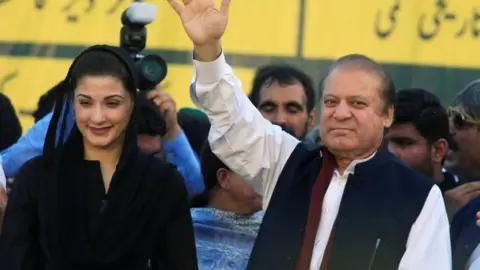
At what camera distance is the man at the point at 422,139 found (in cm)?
448

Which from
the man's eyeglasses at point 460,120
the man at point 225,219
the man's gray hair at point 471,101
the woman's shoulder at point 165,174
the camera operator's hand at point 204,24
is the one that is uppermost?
the camera operator's hand at point 204,24

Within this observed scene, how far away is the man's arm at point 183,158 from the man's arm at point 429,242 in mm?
1433

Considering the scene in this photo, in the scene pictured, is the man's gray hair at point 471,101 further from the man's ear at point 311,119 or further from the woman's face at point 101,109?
the woman's face at point 101,109

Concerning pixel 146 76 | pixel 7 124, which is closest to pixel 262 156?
pixel 146 76

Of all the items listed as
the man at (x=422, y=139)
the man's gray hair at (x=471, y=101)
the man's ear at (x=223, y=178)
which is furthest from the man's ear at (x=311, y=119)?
the man's ear at (x=223, y=178)

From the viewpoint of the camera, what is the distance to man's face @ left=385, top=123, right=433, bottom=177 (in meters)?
4.47

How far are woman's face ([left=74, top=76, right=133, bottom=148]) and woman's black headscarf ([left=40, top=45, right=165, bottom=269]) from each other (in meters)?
0.04

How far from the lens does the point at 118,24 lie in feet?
18.2

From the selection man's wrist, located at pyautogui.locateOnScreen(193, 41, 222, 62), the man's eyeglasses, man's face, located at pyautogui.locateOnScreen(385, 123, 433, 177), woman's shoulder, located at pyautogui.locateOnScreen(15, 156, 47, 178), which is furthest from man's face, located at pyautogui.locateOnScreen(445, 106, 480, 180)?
woman's shoulder, located at pyautogui.locateOnScreen(15, 156, 47, 178)

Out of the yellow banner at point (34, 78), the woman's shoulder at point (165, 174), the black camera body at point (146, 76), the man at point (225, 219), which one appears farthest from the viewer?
the yellow banner at point (34, 78)

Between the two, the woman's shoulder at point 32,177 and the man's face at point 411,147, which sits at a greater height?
the man's face at point 411,147

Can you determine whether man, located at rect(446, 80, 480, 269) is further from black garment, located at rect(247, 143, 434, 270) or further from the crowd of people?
black garment, located at rect(247, 143, 434, 270)

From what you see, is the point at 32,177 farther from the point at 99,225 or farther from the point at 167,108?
the point at 167,108

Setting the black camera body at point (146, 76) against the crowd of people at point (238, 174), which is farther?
the black camera body at point (146, 76)
